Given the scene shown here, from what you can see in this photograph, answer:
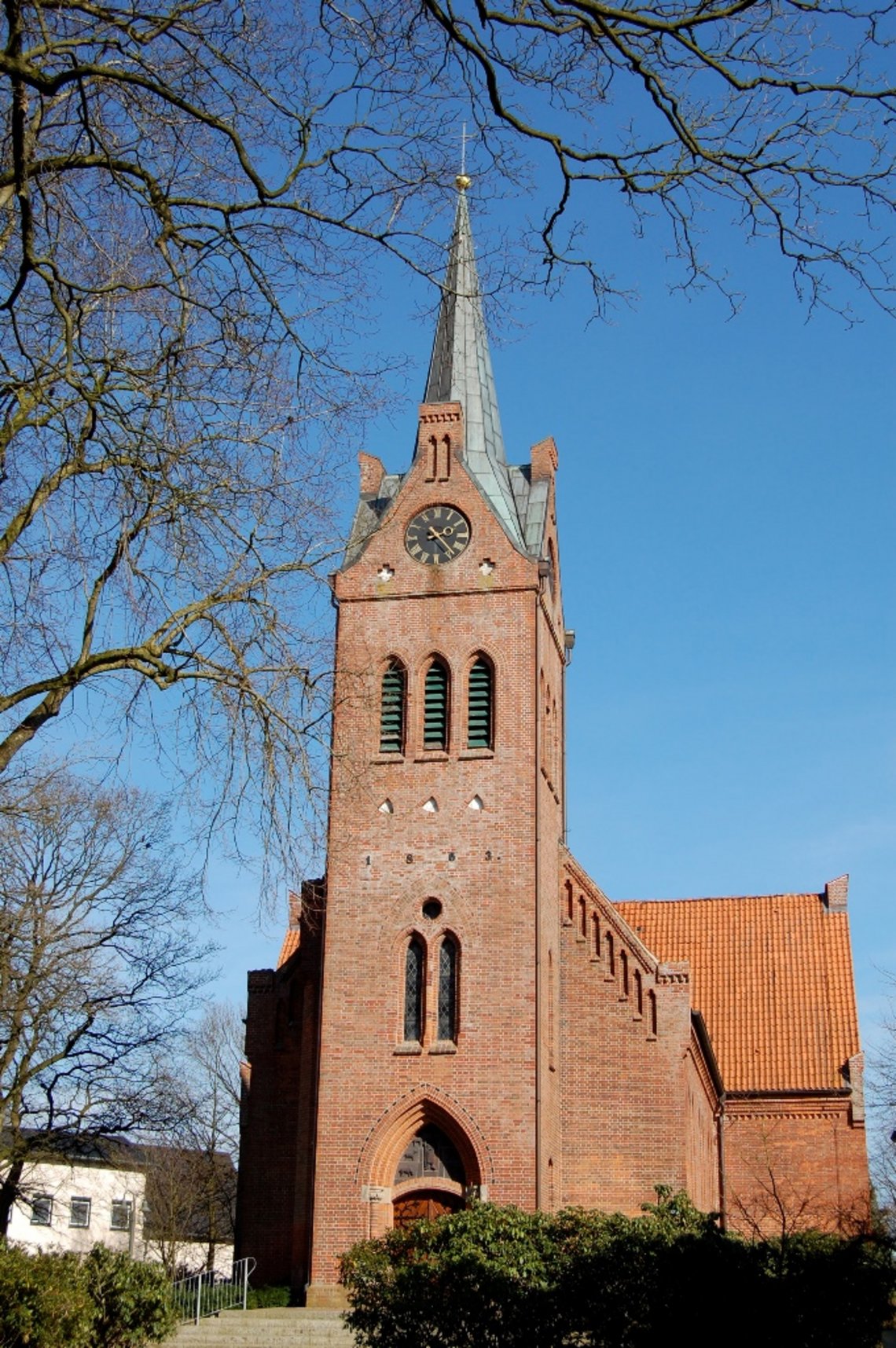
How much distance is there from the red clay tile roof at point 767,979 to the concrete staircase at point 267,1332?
48.9ft

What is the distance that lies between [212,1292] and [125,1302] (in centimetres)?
1155

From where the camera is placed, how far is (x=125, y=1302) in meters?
15.8

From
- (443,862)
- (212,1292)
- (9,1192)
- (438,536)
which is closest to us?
(9,1192)

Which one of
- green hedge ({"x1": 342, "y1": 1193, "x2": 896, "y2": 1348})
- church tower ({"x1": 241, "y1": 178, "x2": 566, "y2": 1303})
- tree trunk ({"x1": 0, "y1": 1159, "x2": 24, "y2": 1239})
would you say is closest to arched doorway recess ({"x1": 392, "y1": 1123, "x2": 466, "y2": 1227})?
church tower ({"x1": 241, "y1": 178, "x2": 566, "y2": 1303})

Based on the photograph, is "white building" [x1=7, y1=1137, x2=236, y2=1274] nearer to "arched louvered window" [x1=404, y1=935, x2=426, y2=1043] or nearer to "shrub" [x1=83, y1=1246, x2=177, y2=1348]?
"arched louvered window" [x1=404, y1=935, x2=426, y2=1043]

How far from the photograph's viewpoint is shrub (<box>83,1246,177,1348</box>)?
1578cm

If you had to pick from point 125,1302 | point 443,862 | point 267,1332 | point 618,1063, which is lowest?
point 267,1332

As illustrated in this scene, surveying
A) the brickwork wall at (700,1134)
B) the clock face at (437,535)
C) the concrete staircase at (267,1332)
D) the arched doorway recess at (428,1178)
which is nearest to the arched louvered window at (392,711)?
→ the clock face at (437,535)

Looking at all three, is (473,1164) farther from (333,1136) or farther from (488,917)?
(488,917)

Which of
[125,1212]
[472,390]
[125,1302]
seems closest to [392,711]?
[472,390]

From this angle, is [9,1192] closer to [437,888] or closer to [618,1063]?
[437,888]

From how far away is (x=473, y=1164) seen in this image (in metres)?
26.8

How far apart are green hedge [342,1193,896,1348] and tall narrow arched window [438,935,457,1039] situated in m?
9.36

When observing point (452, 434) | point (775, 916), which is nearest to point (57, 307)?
point (452, 434)
